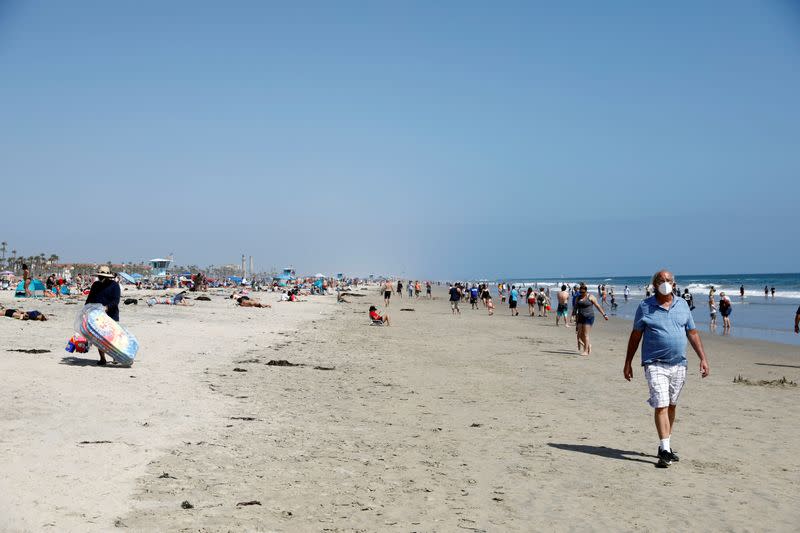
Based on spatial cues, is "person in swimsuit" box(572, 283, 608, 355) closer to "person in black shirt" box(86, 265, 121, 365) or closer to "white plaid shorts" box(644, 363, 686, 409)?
Answer: "white plaid shorts" box(644, 363, 686, 409)

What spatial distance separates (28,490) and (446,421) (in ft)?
16.0

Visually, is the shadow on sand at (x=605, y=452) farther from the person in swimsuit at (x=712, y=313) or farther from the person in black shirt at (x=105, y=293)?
the person in swimsuit at (x=712, y=313)

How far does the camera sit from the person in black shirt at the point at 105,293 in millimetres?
10703

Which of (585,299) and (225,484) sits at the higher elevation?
(585,299)

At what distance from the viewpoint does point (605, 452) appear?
22.6 feet

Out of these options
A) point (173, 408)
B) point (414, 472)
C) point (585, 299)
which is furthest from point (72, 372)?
point (585, 299)

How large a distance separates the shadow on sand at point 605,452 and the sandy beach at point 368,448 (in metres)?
0.03

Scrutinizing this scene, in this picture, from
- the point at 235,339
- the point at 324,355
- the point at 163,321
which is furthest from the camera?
the point at 163,321

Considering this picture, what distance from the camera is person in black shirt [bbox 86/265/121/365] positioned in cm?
1070

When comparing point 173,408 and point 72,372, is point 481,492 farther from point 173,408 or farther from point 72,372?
point 72,372

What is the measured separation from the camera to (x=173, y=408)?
796cm

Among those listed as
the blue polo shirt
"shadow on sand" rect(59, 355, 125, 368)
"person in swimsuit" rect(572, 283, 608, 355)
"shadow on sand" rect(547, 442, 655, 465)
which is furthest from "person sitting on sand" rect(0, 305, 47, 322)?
the blue polo shirt

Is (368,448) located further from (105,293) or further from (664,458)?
(105,293)

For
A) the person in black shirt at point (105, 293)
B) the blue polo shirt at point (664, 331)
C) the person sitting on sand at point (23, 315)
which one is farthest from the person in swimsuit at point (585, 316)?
the person sitting on sand at point (23, 315)
